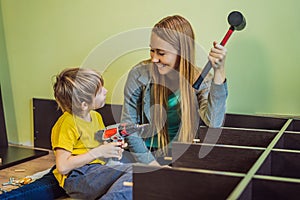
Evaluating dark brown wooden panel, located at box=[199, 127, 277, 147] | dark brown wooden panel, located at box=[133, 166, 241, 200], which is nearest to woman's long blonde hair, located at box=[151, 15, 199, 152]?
dark brown wooden panel, located at box=[199, 127, 277, 147]

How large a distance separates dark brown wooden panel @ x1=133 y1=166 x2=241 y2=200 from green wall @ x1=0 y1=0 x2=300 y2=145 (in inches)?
42.7

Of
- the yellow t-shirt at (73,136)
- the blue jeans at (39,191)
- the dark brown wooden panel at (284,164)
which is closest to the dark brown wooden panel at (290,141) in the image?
the dark brown wooden panel at (284,164)

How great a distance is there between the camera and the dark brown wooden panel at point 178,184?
2.88 ft

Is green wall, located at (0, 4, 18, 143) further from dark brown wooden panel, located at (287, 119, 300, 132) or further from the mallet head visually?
dark brown wooden panel, located at (287, 119, 300, 132)

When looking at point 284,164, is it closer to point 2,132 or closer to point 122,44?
point 122,44

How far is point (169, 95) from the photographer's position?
1729 mm

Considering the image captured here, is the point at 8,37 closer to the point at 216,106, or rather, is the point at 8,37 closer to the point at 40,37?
the point at 40,37

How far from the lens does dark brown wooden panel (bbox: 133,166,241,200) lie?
878 millimetres

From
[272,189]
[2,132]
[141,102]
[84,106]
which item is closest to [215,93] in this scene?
[141,102]

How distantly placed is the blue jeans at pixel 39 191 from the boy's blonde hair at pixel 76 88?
331 millimetres

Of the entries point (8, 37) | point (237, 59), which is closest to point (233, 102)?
Result: point (237, 59)

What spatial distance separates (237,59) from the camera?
191cm

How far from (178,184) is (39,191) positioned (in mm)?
958

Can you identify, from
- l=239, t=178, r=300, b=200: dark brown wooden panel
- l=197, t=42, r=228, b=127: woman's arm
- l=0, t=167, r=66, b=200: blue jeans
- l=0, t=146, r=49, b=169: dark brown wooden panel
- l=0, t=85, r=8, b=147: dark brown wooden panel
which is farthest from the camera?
l=0, t=85, r=8, b=147: dark brown wooden panel
